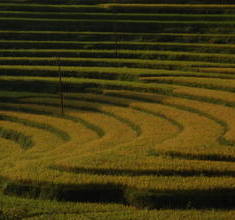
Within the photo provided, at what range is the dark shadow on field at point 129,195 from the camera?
15336mm

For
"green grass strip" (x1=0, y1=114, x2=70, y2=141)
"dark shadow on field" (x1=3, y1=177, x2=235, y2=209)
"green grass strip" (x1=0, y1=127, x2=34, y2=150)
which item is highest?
"dark shadow on field" (x1=3, y1=177, x2=235, y2=209)

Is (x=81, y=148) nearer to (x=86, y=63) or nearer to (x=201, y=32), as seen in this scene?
(x=86, y=63)

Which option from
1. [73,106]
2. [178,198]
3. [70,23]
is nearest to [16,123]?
[73,106]

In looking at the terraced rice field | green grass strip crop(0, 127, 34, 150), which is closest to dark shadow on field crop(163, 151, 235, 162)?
the terraced rice field

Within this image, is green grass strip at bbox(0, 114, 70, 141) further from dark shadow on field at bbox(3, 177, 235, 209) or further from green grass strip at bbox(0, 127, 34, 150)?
dark shadow on field at bbox(3, 177, 235, 209)

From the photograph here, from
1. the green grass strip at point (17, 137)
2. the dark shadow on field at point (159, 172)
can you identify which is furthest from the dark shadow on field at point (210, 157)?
the green grass strip at point (17, 137)

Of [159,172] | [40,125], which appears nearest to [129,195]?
[159,172]

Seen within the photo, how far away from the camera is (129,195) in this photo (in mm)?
15680

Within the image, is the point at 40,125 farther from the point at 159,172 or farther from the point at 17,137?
the point at 159,172

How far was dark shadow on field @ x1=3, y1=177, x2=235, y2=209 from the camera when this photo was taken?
50.3 feet

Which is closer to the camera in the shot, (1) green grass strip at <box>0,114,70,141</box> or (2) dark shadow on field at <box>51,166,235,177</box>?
(2) dark shadow on field at <box>51,166,235,177</box>

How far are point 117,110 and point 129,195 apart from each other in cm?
1338

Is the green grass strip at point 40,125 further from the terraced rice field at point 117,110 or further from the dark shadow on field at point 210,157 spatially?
the dark shadow on field at point 210,157

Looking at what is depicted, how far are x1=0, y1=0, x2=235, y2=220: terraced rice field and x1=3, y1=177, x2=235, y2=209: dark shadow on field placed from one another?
0.09ft
